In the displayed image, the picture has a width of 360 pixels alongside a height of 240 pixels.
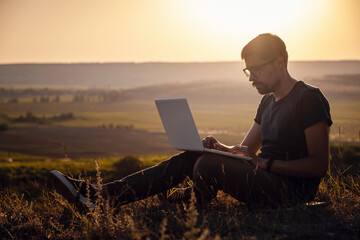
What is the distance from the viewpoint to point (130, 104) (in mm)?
132000

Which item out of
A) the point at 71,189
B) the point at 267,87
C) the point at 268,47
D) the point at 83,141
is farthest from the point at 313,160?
the point at 83,141

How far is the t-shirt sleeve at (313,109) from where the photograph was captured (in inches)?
133

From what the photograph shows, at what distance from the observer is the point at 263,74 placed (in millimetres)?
3791

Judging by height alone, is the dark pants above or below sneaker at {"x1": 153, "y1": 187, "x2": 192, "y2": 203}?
above

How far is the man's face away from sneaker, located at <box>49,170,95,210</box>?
1845 mm

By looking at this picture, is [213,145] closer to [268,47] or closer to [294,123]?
[294,123]

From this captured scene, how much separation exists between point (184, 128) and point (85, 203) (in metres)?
1.13

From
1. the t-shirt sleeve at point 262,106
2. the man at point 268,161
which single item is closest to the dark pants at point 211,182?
the man at point 268,161

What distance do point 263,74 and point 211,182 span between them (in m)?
1.09

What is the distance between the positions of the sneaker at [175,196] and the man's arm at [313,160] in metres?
0.99

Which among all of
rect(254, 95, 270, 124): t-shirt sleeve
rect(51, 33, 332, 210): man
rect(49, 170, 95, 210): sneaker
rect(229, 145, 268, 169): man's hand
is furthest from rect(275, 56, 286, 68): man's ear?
rect(49, 170, 95, 210): sneaker

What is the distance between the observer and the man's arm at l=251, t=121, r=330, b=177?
11.2ft

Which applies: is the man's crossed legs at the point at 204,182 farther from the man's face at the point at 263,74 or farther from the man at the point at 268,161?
the man's face at the point at 263,74

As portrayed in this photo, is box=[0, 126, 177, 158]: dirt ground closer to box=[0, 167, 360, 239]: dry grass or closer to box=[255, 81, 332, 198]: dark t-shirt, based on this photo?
box=[0, 167, 360, 239]: dry grass
